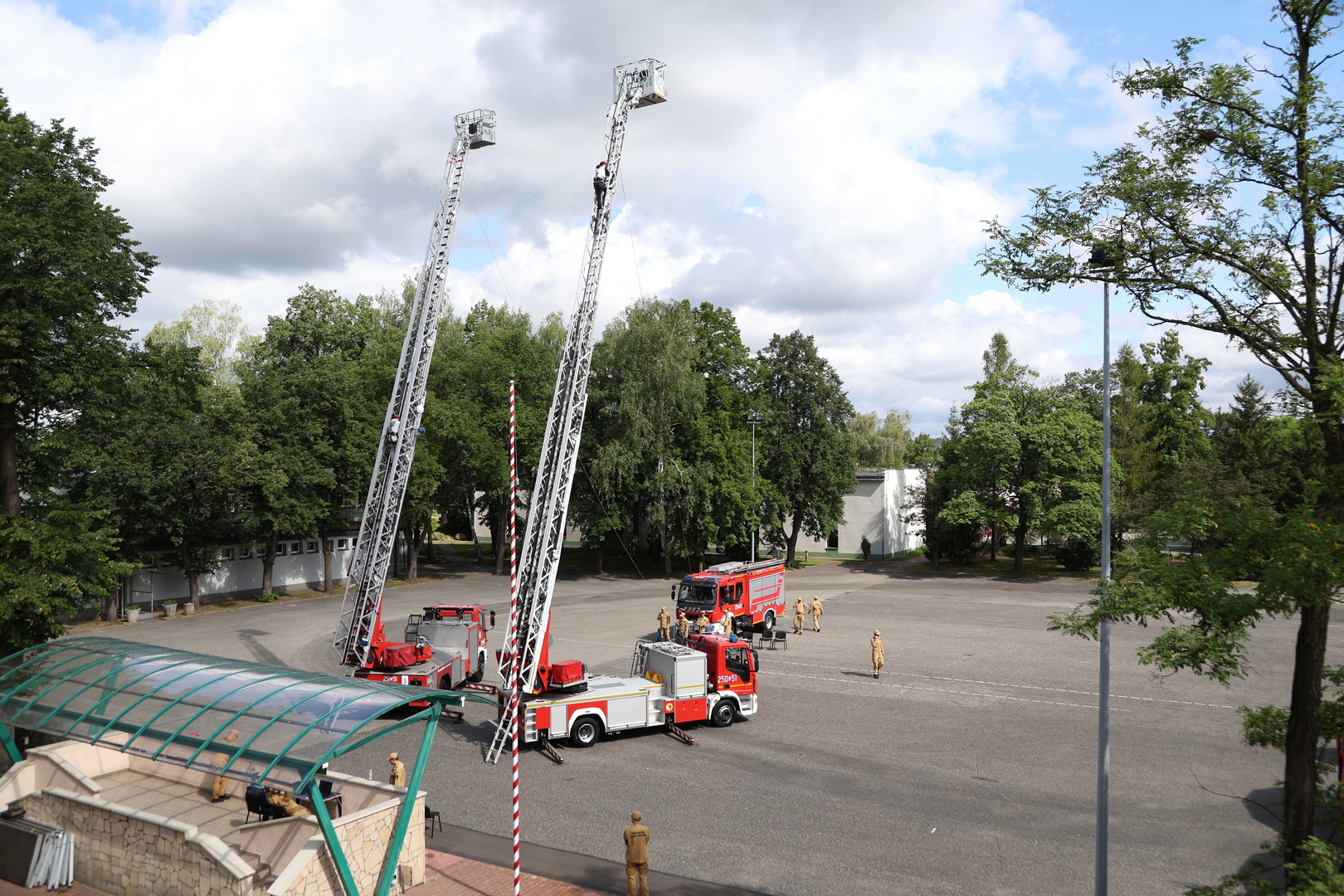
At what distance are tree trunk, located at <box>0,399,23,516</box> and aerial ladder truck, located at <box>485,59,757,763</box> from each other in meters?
12.9

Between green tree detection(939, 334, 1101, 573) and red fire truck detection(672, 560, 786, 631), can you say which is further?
green tree detection(939, 334, 1101, 573)

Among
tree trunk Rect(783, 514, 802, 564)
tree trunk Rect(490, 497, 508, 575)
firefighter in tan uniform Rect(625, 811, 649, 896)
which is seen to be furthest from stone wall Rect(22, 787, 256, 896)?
tree trunk Rect(783, 514, 802, 564)

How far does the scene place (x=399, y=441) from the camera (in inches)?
987

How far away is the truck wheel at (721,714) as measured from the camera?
19.5 metres

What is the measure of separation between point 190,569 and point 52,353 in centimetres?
1734

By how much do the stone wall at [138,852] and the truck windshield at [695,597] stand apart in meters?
20.5

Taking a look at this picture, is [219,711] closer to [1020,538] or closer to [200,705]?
[200,705]

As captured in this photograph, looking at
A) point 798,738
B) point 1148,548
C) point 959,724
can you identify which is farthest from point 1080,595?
point 1148,548

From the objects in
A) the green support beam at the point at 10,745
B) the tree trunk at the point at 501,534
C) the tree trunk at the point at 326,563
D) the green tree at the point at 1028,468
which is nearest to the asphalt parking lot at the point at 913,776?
the green support beam at the point at 10,745

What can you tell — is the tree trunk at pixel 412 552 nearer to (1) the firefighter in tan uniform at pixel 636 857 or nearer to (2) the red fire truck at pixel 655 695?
(2) the red fire truck at pixel 655 695

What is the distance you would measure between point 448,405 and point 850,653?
83.5ft

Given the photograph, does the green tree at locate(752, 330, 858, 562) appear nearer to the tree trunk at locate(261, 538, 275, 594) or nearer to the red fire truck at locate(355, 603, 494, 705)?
the tree trunk at locate(261, 538, 275, 594)

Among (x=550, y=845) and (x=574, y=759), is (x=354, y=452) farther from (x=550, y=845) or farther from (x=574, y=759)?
(x=550, y=845)

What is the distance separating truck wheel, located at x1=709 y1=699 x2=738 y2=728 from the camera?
1948cm
